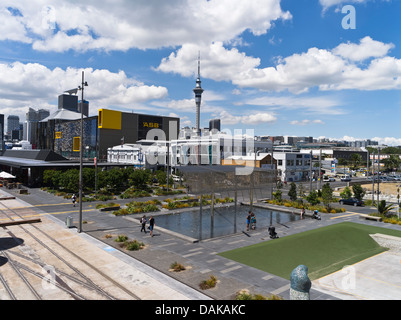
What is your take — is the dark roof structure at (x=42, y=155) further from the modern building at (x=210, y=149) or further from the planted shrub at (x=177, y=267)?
the planted shrub at (x=177, y=267)

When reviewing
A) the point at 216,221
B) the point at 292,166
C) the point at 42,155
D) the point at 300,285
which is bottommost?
the point at 216,221

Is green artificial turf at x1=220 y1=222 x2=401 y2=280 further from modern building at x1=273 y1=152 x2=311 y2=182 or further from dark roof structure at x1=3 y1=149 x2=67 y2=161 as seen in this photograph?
dark roof structure at x1=3 y1=149 x2=67 y2=161

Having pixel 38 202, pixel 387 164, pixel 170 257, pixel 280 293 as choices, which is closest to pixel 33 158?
pixel 38 202

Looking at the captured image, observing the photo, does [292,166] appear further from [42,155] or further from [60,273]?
[60,273]

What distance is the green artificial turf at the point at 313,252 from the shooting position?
18.5 meters

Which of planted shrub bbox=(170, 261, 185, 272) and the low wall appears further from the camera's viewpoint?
the low wall

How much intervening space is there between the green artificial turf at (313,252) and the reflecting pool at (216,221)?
209 inches

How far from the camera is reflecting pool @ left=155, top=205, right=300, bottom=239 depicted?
27703 millimetres

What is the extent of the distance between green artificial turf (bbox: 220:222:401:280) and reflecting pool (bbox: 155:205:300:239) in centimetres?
531

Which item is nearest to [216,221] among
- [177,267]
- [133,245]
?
[133,245]

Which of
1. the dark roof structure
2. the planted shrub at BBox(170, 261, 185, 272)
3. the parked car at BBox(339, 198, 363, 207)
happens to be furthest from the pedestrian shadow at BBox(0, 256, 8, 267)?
the dark roof structure

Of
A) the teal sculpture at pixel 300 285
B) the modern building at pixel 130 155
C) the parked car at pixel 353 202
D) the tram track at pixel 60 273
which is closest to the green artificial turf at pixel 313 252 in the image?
the tram track at pixel 60 273

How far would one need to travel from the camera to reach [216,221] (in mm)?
32969

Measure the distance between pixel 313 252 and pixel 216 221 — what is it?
1324 centimetres
